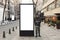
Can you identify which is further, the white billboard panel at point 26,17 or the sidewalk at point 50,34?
the white billboard panel at point 26,17

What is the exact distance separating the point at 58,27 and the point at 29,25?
13.5 m

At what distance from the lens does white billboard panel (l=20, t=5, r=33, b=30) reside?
18.0 metres

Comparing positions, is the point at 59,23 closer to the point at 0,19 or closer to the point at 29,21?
the point at 29,21

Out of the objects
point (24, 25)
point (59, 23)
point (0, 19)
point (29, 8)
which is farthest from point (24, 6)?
point (0, 19)

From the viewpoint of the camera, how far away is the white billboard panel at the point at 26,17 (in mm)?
17984

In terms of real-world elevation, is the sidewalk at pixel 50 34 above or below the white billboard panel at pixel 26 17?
below

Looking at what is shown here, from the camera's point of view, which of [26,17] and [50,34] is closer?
[26,17]

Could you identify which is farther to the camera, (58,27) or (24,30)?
(58,27)

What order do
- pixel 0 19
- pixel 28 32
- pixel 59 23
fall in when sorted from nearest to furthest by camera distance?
pixel 28 32 < pixel 59 23 < pixel 0 19

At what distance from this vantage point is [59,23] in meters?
29.9

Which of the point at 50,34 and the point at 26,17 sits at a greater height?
the point at 26,17

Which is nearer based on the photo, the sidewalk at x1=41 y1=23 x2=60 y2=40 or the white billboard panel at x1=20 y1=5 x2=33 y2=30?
the sidewalk at x1=41 y1=23 x2=60 y2=40

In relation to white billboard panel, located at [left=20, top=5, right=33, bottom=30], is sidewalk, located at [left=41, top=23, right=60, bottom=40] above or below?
below

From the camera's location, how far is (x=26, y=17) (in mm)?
18141
